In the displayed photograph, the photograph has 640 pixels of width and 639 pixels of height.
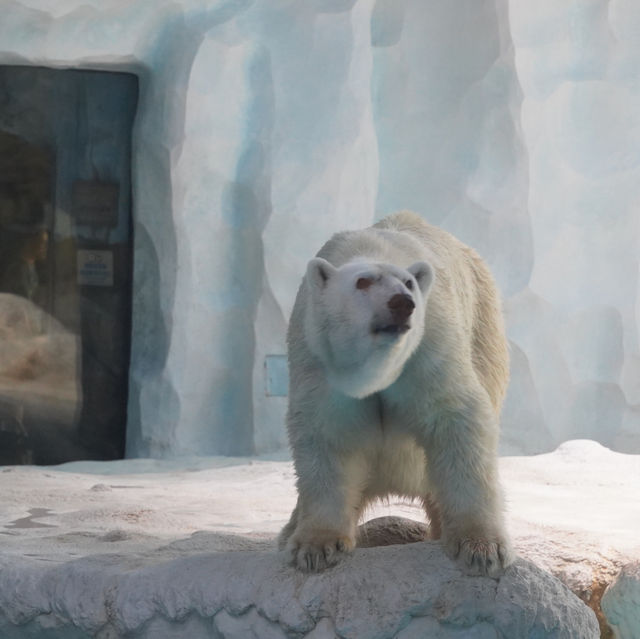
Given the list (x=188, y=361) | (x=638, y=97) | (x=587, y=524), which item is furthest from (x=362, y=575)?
(x=638, y=97)

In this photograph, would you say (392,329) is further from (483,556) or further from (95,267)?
(95,267)

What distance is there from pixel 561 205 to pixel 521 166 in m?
0.40

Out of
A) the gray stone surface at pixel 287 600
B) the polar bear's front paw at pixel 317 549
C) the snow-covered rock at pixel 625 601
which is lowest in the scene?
the snow-covered rock at pixel 625 601

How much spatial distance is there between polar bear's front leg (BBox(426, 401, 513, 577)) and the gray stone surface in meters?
0.07

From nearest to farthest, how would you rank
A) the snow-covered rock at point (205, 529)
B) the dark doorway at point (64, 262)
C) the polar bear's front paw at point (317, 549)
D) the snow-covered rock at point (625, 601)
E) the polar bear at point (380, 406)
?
the polar bear at point (380, 406)
the polar bear's front paw at point (317, 549)
the snow-covered rock at point (205, 529)
the snow-covered rock at point (625, 601)
the dark doorway at point (64, 262)

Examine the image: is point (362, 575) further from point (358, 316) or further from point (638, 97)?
point (638, 97)

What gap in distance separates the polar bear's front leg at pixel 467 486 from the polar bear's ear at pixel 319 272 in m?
0.46

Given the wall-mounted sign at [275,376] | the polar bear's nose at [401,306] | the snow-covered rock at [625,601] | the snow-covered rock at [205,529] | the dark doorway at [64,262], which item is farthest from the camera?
the dark doorway at [64,262]

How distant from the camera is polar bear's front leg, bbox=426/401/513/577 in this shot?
8.27 ft

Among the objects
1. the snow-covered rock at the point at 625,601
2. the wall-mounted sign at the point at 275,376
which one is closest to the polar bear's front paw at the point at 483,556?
the snow-covered rock at the point at 625,601

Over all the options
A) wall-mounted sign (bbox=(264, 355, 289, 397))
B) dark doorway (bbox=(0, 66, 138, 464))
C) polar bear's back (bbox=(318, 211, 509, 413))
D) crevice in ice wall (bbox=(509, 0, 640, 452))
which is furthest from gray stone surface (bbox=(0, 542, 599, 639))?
crevice in ice wall (bbox=(509, 0, 640, 452))

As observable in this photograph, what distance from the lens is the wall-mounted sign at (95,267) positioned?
262 inches

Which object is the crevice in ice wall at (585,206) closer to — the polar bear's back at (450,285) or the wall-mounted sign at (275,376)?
the wall-mounted sign at (275,376)

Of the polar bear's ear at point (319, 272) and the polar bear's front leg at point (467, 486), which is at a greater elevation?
the polar bear's ear at point (319, 272)
